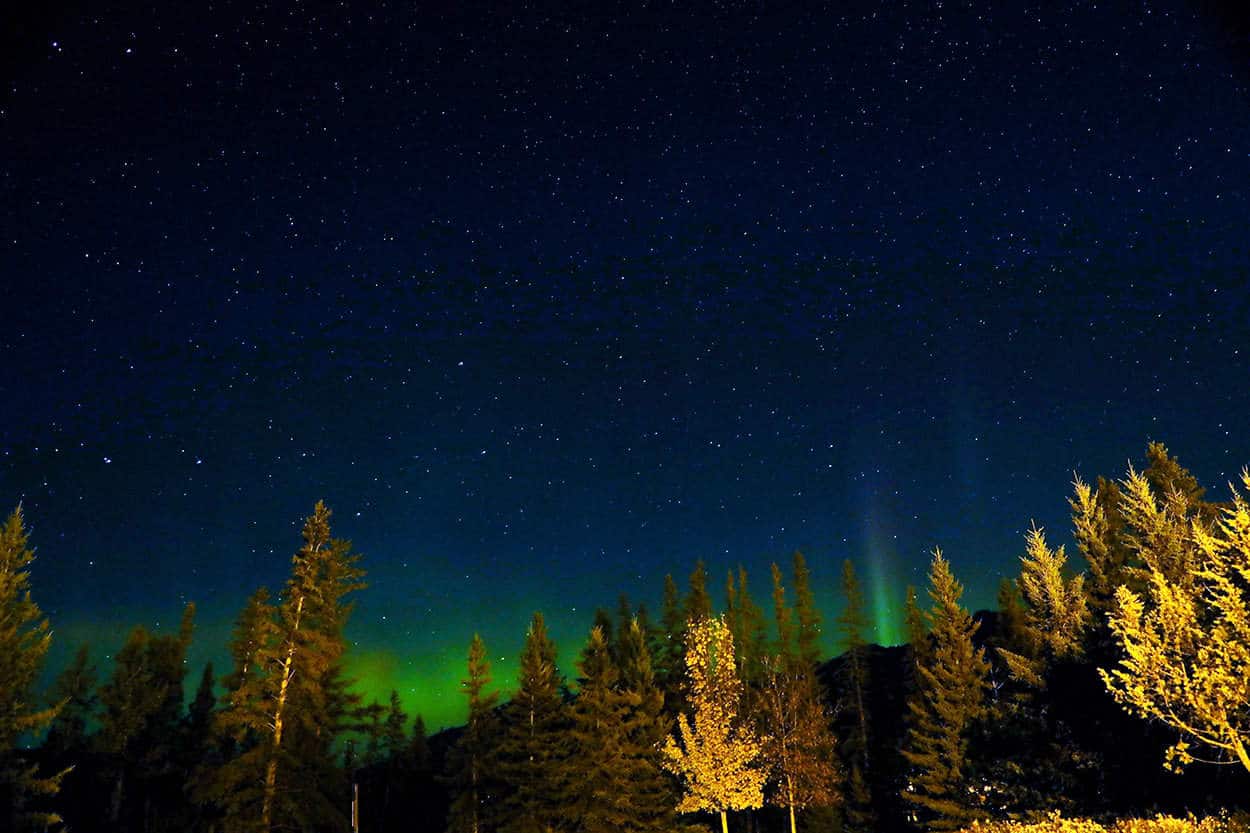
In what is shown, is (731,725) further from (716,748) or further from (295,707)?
(295,707)

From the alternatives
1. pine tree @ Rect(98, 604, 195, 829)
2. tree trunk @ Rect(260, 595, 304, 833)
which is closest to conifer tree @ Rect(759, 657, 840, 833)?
tree trunk @ Rect(260, 595, 304, 833)

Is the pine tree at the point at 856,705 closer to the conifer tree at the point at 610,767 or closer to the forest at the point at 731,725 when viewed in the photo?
the forest at the point at 731,725

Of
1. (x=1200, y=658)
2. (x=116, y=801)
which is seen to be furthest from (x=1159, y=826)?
(x=116, y=801)

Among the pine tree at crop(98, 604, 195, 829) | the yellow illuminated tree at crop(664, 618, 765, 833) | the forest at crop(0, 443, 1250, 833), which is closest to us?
the forest at crop(0, 443, 1250, 833)

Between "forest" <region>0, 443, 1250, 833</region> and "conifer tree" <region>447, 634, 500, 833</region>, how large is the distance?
156mm

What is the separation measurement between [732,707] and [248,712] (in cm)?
2153

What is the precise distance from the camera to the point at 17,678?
30.9 metres

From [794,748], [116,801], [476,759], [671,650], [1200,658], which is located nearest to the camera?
[1200,658]

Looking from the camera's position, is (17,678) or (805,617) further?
(805,617)

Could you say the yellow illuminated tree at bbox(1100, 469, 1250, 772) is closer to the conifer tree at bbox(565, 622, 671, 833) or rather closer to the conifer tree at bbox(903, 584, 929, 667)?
the conifer tree at bbox(565, 622, 671, 833)

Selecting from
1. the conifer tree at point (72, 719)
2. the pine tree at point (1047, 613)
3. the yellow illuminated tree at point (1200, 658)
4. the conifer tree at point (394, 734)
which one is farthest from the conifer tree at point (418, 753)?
the yellow illuminated tree at point (1200, 658)

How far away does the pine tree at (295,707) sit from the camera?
28.9m

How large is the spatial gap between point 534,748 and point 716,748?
971cm

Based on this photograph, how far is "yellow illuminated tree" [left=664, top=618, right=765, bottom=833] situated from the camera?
3488cm
